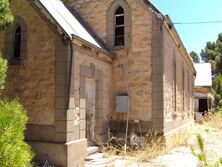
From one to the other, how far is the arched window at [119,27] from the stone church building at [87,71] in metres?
0.04

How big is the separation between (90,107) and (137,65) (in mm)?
2558

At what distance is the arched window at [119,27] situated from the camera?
514 inches

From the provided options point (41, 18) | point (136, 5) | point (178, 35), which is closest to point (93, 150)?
point (41, 18)

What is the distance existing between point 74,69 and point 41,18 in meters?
1.89

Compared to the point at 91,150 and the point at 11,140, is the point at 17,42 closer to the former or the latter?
the point at 91,150

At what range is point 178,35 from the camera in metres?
15.3

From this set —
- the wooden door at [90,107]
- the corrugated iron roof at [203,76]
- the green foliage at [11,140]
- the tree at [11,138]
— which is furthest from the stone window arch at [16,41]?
the corrugated iron roof at [203,76]

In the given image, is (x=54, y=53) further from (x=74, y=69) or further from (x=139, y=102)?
(x=139, y=102)

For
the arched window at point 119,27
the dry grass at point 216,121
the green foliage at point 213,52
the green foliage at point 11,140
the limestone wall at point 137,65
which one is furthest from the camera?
the green foliage at point 213,52

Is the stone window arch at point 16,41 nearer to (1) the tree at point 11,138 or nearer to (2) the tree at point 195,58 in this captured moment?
(1) the tree at point 11,138

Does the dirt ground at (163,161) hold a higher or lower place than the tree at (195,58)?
lower

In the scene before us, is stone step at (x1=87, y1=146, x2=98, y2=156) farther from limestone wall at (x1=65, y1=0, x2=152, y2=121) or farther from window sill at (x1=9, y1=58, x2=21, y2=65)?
window sill at (x1=9, y1=58, x2=21, y2=65)

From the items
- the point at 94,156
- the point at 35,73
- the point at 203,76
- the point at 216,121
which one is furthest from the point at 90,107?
the point at 203,76

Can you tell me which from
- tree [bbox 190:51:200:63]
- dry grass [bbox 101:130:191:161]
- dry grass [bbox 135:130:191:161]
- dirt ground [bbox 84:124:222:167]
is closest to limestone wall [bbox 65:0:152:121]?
dry grass [bbox 101:130:191:161]
